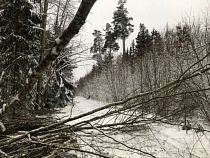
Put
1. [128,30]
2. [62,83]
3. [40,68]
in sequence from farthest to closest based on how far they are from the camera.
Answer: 1. [128,30]
2. [62,83]
3. [40,68]

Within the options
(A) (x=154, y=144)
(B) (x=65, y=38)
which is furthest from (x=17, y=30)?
(B) (x=65, y=38)

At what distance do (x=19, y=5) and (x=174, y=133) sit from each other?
26.9 feet

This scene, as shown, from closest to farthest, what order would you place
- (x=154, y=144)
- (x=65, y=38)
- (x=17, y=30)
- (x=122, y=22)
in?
1. (x=65, y=38)
2. (x=154, y=144)
3. (x=17, y=30)
4. (x=122, y=22)

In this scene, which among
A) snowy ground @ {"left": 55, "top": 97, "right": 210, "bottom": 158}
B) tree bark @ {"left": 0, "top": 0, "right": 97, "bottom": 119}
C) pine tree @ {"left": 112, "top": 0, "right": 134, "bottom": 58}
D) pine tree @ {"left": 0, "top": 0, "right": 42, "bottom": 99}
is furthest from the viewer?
pine tree @ {"left": 112, "top": 0, "right": 134, "bottom": 58}

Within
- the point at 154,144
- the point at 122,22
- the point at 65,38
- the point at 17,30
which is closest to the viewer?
the point at 65,38

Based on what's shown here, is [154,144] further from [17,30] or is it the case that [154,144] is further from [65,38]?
[65,38]

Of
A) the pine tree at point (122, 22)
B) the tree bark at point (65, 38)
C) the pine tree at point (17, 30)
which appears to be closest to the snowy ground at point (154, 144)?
the tree bark at point (65, 38)

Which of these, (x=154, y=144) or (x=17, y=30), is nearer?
(x=154, y=144)

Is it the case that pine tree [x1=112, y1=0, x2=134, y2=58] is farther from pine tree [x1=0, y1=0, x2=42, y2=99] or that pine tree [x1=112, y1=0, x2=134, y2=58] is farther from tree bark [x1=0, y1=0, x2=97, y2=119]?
tree bark [x1=0, y1=0, x2=97, y2=119]

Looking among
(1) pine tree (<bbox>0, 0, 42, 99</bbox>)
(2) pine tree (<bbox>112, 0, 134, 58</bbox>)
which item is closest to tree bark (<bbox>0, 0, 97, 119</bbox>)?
(1) pine tree (<bbox>0, 0, 42, 99</bbox>)

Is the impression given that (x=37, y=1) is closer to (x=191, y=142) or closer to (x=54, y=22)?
(x=54, y=22)

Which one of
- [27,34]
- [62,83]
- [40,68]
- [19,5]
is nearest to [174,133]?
[27,34]

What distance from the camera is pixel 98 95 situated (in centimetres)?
3897

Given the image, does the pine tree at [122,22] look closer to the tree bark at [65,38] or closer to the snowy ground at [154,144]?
the snowy ground at [154,144]
